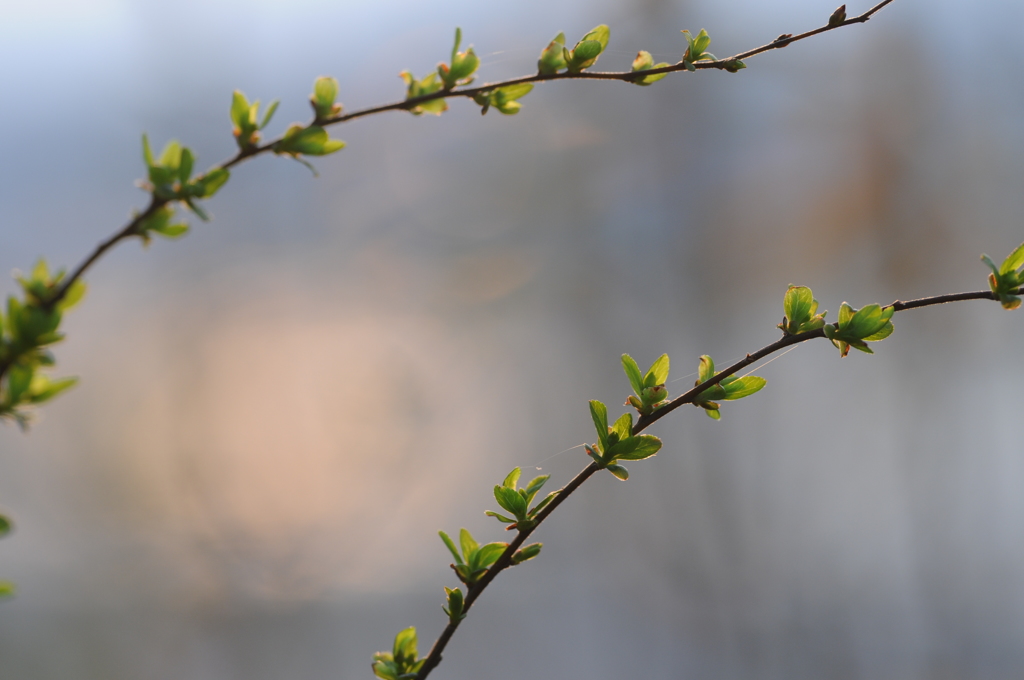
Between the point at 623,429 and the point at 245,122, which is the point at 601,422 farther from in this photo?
the point at 245,122

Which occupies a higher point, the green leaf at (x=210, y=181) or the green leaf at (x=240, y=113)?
the green leaf at (x=240, y=113)

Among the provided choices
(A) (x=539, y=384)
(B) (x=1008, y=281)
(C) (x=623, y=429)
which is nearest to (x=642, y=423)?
(C) (x=623, y=429)

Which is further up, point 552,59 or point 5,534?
point 552,59

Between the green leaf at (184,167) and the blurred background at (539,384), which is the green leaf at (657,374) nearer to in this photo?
the green leaf at (184,167)

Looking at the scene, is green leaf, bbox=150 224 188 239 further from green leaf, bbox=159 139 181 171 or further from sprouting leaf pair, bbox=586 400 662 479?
sprouting leaf pair, bbox=586 400 662 479

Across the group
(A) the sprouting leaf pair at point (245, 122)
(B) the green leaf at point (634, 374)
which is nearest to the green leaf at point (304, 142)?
(A) the sprouting leaf pair at point (245, 122)
